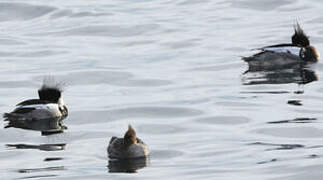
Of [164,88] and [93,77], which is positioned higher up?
[93,77]

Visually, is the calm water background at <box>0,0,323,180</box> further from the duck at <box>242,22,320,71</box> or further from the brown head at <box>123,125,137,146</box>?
the duck at <box>242,22,320,71</box>

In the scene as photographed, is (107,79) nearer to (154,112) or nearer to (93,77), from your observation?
(93,77)

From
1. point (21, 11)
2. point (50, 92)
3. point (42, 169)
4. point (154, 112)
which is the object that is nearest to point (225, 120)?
point (154, 112)

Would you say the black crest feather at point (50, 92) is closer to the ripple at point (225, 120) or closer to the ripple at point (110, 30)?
the ripple at point (225, 120)

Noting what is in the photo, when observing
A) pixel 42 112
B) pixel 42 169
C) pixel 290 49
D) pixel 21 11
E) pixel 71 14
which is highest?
pixel 21 11

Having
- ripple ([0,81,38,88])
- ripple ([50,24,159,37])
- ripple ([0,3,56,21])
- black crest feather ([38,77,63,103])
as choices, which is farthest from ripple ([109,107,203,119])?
ripple ([0,3,56,21])

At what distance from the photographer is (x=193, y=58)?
2916cm

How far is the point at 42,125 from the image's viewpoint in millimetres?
22703

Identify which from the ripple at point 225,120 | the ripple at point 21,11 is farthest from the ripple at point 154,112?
the ripple at point 21,11

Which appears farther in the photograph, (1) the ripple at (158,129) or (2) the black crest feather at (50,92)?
(2) the black crest feather at (50,92)

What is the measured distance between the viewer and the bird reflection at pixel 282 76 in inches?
1021

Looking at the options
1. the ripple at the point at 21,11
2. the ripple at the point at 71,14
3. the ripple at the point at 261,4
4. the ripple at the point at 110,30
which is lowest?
the ripple at the point at 110,30

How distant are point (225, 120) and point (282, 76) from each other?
5299mm

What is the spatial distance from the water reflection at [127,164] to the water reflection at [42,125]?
2.93 m
